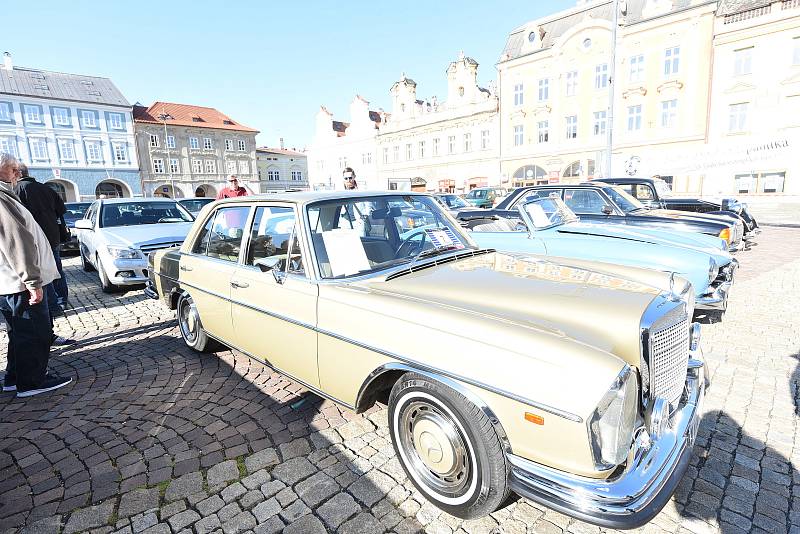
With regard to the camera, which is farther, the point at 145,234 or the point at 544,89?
the point at 544,89

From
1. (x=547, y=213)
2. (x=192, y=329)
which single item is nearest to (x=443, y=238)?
(x=192, y=329)

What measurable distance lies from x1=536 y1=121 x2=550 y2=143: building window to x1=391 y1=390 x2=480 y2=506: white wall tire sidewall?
34.2 meters

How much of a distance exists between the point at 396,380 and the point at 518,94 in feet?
118

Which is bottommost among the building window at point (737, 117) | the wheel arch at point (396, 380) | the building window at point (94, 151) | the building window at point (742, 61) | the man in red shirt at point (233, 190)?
the wheel arch at point (396, 380)

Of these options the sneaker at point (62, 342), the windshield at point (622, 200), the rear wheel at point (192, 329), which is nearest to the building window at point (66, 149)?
the sneaker at point (62, 342)

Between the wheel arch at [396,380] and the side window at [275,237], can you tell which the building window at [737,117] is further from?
the wheel arch at [396,380]

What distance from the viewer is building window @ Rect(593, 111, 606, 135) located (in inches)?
1174

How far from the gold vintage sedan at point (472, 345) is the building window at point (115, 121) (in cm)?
5342

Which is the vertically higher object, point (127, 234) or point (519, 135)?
point (519, 135)

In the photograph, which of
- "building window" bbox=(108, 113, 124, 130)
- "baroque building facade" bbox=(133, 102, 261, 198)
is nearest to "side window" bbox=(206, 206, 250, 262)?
"baroque building facade" bbox=(133, 102, 261, 198)

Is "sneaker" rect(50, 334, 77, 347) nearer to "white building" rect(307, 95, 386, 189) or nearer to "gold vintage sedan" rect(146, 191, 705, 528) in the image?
"gold vintage sedan" rect(146, 191, 705, 528)

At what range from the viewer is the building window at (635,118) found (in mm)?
28775

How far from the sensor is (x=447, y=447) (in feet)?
7.14

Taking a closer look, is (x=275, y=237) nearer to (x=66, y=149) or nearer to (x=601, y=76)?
(x=601, y=76)
